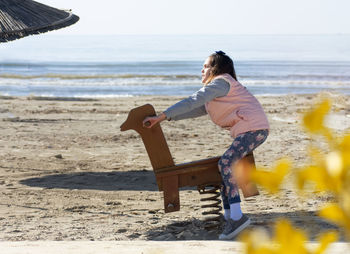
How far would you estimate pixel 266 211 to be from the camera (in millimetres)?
6574

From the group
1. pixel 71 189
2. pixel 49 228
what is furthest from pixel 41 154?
pixel 49 228

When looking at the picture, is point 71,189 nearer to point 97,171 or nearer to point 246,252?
point 97,171

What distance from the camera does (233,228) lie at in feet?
17.4

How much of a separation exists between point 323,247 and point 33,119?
14.0m

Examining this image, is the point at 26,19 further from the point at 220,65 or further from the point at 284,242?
the point at 284,242

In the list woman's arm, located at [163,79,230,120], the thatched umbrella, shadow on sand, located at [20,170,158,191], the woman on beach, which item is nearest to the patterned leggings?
the woman on beach

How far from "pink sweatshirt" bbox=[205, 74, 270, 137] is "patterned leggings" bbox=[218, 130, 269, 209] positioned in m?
0.05

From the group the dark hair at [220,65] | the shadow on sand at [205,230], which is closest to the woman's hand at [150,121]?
the dark hair at [220,65]

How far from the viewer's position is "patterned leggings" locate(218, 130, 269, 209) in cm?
525

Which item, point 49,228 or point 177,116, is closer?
point 177,116

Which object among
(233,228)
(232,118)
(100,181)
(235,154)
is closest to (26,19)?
(100,181)

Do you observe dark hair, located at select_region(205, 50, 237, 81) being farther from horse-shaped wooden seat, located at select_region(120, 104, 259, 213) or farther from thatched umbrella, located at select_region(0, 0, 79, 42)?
thatched umbrella, located at select_region(0, 0, 79, 42)

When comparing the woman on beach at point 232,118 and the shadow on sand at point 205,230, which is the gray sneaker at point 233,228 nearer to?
the woman on beach at point 232,118

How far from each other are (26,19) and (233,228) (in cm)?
426
